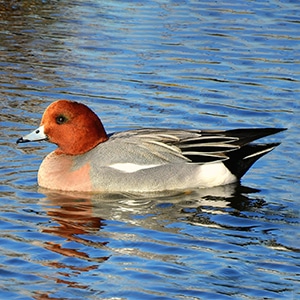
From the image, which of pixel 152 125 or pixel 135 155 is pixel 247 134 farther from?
pixel 152 125

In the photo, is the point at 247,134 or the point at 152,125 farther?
the point at 152,125

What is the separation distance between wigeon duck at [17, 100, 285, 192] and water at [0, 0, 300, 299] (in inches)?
6.2

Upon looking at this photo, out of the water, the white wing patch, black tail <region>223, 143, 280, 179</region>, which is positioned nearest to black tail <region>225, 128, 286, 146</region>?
black tail <region>223, 143, 280, 179</region>

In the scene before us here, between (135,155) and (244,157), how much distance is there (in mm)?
970

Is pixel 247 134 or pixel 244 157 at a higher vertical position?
pixel 247 134

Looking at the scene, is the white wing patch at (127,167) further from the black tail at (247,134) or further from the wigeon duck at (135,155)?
the black tail at (247,134)

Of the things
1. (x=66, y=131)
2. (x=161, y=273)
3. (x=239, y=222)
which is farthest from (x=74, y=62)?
(x=161, y=273)

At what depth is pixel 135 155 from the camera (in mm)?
9539

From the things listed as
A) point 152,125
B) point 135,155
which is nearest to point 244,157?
point 135,155

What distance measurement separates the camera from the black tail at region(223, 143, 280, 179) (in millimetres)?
9711

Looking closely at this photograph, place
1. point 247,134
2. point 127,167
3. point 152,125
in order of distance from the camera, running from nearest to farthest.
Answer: point 127,167, point 247,134, point 152,125

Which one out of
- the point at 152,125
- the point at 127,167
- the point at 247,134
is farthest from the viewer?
the point at 152,125

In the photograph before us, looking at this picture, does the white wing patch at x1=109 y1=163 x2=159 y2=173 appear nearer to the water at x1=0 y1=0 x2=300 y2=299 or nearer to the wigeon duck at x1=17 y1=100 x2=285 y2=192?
the wigeon duck at x1=17 y1=100 x2=285 y2=192

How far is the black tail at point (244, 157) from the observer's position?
31.9ft
